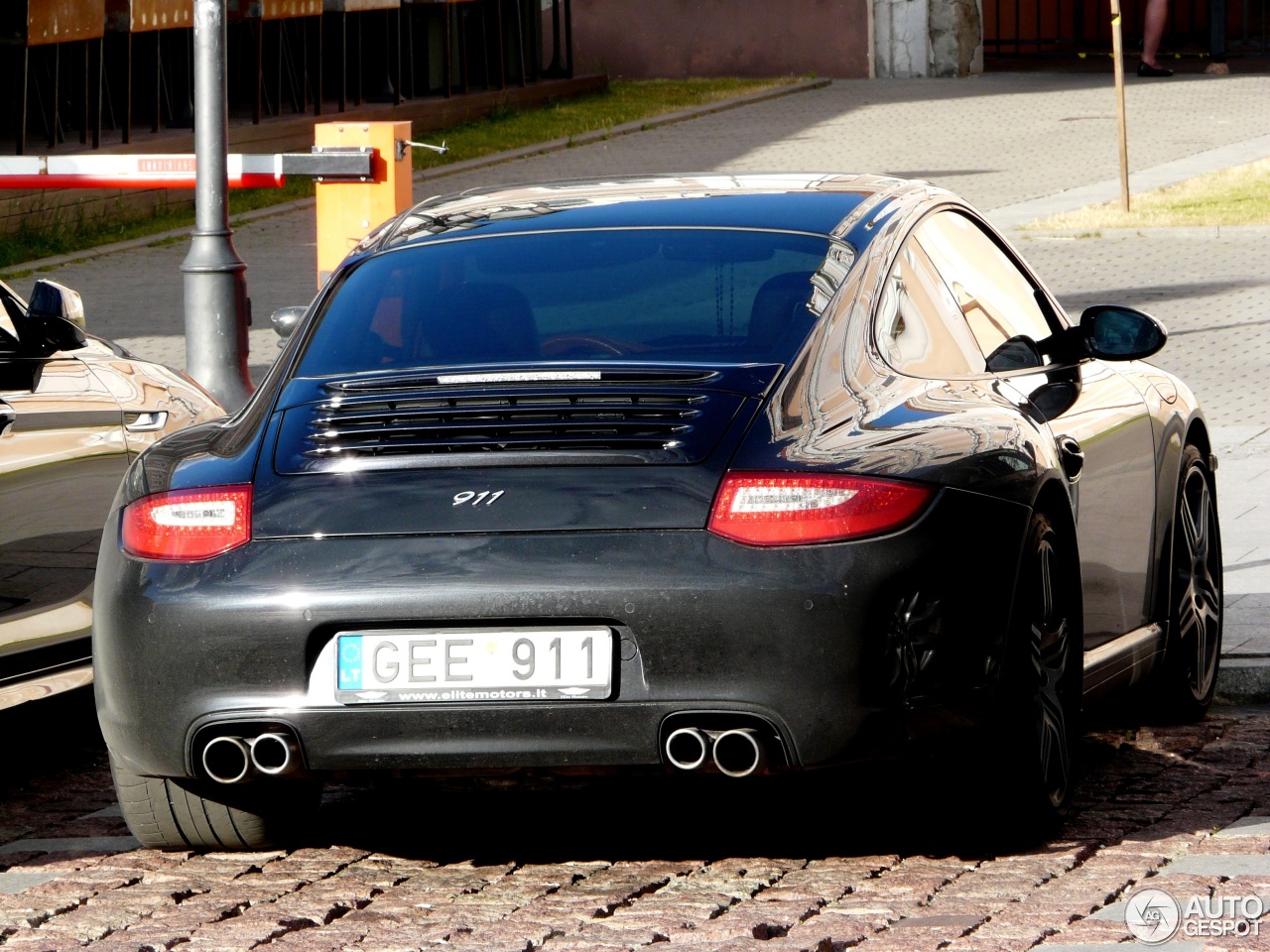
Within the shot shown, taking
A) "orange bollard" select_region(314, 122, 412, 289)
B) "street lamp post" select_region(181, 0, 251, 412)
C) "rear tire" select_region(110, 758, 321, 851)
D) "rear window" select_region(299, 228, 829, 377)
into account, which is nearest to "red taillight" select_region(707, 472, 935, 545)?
"rear window" select_region(299, 228, 829, 377)

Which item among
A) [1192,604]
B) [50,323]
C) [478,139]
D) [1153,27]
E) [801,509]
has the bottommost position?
[1192,604]

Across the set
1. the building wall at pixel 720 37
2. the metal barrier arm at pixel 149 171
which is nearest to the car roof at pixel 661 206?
the metal barrier arm at pixel 149 171

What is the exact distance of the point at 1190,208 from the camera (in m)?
19.9

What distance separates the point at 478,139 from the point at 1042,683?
22975mm

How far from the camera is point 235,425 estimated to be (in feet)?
16.7

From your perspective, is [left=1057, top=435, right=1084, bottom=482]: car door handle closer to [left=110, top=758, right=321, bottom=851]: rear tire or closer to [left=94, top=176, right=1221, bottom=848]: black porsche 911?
[left=94, top=176, right=1221, bottom=848]: black porsche 911

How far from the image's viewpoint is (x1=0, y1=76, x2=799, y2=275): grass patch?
772 inches

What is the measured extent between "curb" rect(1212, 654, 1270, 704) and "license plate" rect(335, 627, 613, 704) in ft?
9.27

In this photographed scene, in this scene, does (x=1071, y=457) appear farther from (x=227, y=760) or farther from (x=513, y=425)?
(x=227, y=760)

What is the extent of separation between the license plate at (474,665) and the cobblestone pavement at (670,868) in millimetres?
448

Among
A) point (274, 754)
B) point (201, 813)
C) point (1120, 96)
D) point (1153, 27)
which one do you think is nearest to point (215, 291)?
point (201, 813)

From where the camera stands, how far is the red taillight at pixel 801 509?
14.7ft

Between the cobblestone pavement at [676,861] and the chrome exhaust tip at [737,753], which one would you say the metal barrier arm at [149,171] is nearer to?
the cobblestone pavement at [676,861]

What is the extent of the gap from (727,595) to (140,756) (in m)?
1.25
